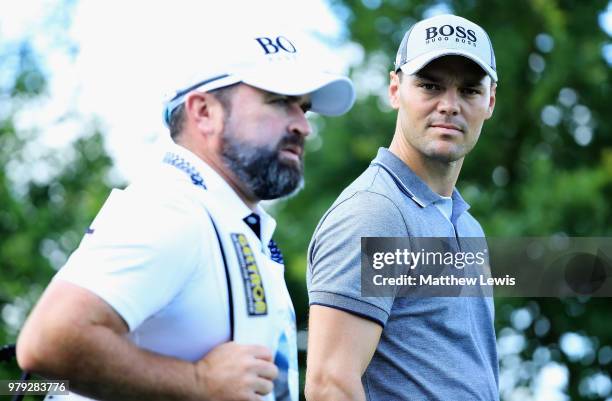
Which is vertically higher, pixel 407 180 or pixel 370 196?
pixel 407 180

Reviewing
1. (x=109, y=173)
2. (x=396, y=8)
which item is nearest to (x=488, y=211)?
(x=396, y=8)

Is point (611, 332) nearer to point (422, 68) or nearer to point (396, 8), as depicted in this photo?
point (396, 8)

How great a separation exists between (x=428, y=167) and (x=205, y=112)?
110cm

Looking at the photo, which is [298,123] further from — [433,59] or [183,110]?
[433,59]

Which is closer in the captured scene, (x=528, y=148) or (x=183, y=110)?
A: (x=183, y=110)

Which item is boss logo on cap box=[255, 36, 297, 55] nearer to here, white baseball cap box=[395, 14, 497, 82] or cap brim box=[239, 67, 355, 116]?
cap brim box=[239, 67, 355, 116]

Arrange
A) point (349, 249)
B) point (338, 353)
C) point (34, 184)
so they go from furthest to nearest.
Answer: point (34, 184)
point (349, 249)
point (338, 353)

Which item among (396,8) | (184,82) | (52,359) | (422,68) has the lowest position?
(52,359)

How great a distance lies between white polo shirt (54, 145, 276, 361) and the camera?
6.48 feet

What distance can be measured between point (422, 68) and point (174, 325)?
1.52m

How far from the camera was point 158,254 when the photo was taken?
202 centimetres

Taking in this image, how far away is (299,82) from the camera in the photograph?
94.7 inches

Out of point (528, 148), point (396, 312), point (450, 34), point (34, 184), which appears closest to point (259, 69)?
point (396, 312)

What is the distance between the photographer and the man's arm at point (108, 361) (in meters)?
1.90
